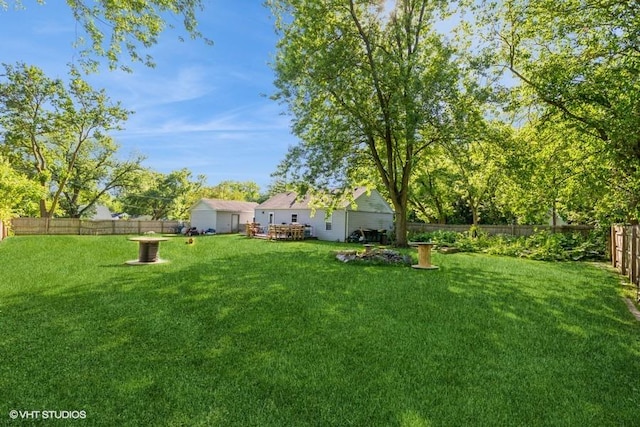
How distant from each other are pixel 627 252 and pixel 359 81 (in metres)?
11.1

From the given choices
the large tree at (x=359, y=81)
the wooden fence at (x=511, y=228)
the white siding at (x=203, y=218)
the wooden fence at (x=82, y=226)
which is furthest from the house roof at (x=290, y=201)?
the wooden fence at (x=82, y=226)

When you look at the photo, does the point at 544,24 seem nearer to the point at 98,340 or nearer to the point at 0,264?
the point at 98,340

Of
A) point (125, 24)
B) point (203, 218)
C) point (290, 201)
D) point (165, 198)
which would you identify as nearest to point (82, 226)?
point (203, 218)

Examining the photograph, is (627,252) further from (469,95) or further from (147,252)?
(147,252)

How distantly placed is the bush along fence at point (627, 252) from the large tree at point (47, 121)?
27537 millimetres

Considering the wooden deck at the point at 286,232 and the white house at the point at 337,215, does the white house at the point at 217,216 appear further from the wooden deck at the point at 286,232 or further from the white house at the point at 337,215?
the wooden deck at the point at 286,232

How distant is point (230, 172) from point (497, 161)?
54.6 metres

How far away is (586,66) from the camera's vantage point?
8391mm

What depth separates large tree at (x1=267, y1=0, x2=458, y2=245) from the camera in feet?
42.7

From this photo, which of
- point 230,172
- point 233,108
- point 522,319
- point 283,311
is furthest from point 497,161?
point 230,172

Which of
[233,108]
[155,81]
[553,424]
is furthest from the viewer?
[233,108]

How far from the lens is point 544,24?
30.7 feet

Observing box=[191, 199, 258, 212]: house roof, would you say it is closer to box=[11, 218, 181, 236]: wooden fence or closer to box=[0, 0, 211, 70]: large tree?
box=[11, 218, 181, 236]: wooden fence

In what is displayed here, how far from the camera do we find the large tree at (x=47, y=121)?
72.7 ft
